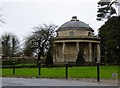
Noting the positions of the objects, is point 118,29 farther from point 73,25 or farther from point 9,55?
point 9,55

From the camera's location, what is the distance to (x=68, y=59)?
87.0 meters

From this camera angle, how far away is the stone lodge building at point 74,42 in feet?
282

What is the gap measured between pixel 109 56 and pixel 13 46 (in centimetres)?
2938

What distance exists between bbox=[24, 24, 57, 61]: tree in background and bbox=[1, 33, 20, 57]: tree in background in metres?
11.8

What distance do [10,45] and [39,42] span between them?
81.3ft

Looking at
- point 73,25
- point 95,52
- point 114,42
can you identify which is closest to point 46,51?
point 73,25

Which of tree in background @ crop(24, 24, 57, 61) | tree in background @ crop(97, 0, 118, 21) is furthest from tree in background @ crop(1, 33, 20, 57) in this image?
tree in background @ crop(97, 0, 118, 21)

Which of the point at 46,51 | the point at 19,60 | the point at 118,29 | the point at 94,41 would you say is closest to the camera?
the point at 118,29

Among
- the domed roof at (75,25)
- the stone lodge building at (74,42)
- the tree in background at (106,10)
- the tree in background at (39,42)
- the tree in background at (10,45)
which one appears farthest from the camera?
the domed roof at (75,25)

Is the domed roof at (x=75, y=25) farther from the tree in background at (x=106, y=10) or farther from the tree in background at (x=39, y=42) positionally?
the tree in background at (x=106, y=10)

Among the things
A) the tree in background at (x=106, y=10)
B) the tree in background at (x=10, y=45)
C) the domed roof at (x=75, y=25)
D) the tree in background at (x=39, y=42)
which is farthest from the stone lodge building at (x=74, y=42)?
the tree in background at (x=106, y=10)

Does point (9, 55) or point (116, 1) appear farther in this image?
point (9, 55)

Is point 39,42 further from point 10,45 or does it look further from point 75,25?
point 10,45

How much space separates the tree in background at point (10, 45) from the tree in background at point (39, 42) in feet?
38.6
